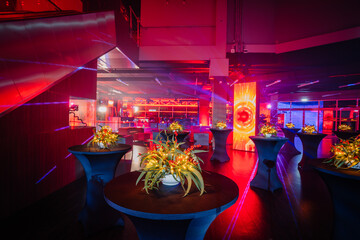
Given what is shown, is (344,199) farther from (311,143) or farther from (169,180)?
(311,143)

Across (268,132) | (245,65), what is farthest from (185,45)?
(268,132)

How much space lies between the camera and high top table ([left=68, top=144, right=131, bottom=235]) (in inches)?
88.1

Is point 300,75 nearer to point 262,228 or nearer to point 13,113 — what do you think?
point 262,228

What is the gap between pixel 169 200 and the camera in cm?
117

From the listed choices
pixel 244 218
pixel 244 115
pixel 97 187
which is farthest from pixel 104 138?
pixel 244 115

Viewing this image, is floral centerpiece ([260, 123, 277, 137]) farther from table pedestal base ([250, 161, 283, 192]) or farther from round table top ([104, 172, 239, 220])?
round table top ([104, 172, 239, 220])

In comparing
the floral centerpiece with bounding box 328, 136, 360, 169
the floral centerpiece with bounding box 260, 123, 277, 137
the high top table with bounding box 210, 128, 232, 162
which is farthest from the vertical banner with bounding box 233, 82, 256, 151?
the floral centerpiece with bounding box 328, 136, 360, 169

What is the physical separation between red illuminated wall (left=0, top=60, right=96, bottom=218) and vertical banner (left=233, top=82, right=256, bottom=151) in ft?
20.4

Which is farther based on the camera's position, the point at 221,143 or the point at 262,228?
the point at 221,143

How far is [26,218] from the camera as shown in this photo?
2.48m

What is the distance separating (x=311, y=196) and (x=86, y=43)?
5712 millimetres

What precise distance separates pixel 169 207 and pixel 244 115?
746 cm

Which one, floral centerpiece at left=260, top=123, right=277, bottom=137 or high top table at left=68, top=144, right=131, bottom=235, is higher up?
floral centerpiece at left=260, top=123, right=277, bottom=137

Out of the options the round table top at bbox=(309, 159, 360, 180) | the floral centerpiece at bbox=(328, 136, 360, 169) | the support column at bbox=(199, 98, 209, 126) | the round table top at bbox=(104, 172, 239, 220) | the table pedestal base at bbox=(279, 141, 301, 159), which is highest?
the support column at bbox=(199, 98, 209, 126)
